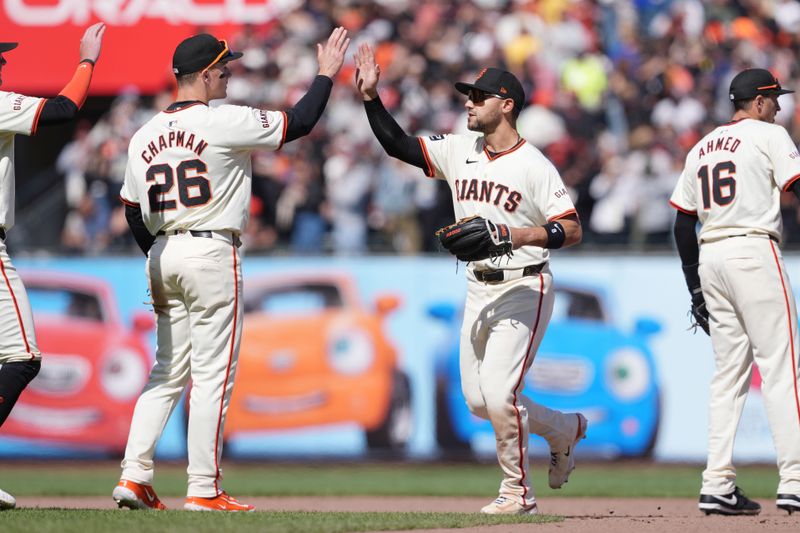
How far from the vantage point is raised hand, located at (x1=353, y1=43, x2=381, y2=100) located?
6926 millimetres

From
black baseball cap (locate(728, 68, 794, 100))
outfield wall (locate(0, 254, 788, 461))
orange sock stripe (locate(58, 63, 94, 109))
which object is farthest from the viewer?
outfield wall (locate(0, 254, 788, 461))

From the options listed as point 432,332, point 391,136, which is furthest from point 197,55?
point 432,332

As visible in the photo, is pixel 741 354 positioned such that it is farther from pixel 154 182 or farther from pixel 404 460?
pixel 404 460

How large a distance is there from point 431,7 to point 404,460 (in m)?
6.66

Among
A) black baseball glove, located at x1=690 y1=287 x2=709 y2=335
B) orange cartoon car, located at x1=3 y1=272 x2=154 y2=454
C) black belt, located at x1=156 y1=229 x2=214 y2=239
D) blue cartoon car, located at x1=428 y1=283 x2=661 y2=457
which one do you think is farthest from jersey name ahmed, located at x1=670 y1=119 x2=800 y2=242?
orange cartoon car, located at x1=3 y1=272 x2=154 y2=454

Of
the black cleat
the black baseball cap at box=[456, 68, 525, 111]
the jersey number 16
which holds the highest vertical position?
the black baseball cap at box=[456, 68, 525, 111]

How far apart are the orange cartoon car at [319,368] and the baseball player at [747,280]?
5.07 meters

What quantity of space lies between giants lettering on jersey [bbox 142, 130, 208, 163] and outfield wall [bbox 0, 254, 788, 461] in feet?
17.7

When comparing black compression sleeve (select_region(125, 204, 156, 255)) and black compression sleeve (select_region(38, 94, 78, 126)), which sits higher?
black compression sleeve (select_region(38, 94, 78, 126))

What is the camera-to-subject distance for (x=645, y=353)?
11.5 m

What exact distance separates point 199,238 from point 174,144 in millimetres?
519

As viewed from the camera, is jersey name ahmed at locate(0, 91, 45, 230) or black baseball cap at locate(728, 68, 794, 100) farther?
black baseball cap at locate(728, 68, 794, 100)

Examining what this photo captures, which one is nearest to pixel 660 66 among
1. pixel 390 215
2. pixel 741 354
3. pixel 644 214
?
pixel 644 214

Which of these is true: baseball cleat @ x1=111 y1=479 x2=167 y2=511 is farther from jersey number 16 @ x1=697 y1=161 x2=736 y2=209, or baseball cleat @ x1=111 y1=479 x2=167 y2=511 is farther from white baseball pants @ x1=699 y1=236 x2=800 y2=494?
jersey number 16 @ x1=697 y1=161 x2=736 y2=209
